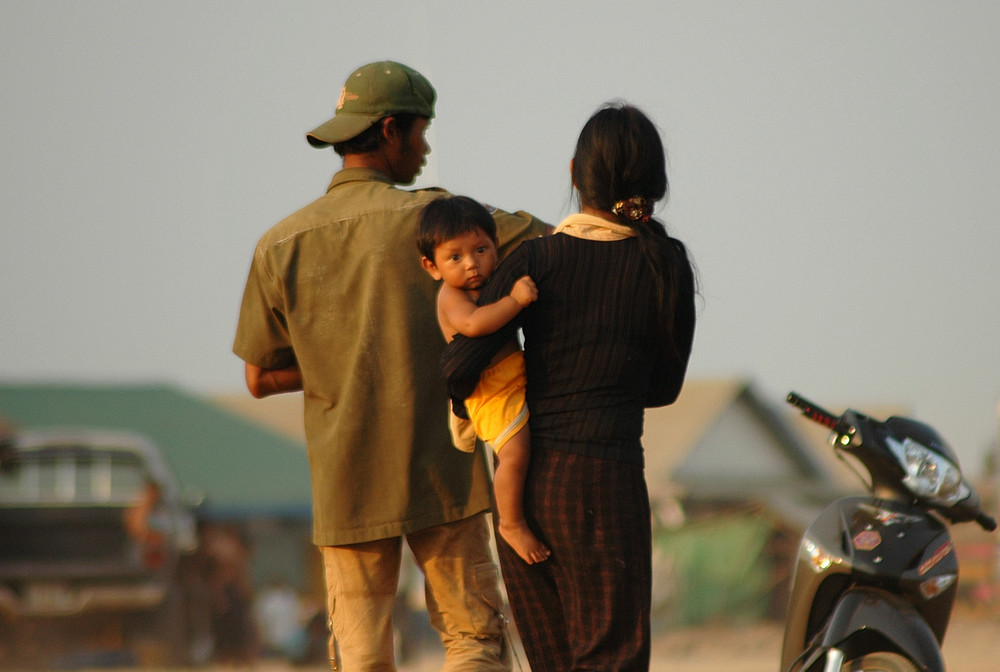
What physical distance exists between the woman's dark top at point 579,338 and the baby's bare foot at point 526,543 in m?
0.16

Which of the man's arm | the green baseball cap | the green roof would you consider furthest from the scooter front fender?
the green roof

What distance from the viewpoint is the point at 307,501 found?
13438mm

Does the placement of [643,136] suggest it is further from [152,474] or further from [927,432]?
[152,474]

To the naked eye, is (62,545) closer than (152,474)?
Yes

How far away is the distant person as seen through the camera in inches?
87.1

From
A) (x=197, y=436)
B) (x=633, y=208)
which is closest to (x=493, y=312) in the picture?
(x=633, y=208)

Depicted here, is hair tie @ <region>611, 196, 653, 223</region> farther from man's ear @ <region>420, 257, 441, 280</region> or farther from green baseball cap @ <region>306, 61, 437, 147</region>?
green baseball cap @ <region>306, 61, 437, 147</region>

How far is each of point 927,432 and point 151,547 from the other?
9288mm

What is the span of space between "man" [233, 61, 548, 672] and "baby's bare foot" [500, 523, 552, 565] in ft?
→ 1.45

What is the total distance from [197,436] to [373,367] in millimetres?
12226

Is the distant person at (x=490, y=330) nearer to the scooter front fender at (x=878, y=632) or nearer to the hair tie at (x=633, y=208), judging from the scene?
the hair tie at (x=633, y=208)

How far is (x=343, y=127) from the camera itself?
277cm

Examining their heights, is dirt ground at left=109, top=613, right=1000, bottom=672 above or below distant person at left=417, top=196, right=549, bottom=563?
below

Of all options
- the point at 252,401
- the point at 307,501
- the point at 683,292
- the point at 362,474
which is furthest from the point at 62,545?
the point at 683,292
